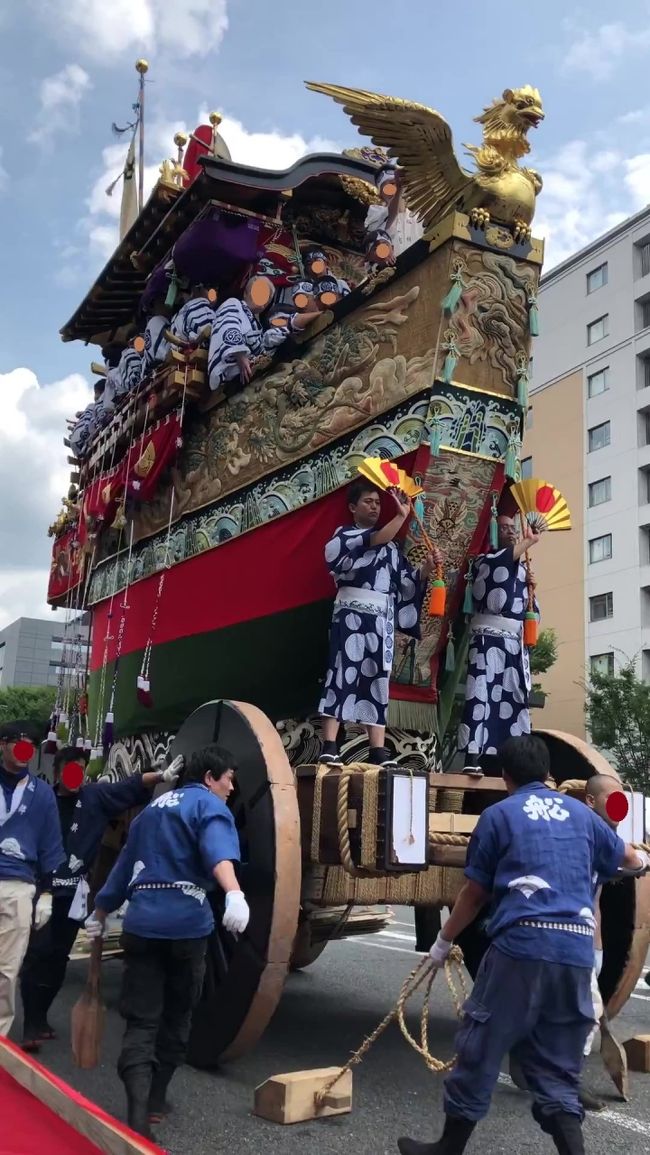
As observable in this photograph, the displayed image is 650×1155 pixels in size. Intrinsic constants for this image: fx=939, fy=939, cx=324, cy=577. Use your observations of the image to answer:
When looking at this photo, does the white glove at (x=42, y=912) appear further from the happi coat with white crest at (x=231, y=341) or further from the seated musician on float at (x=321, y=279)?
the seated musician on float at (x=321, y=279)

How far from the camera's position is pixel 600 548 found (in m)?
28.7

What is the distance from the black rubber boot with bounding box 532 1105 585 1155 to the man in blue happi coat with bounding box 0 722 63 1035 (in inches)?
93.1

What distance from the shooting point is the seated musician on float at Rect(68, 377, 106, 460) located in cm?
822

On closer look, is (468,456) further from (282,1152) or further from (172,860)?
(282,1152)

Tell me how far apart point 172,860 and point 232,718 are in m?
0.90

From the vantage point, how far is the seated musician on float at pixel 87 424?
324 inches

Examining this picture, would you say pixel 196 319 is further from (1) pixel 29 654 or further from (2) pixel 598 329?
(1) pixel 29 654

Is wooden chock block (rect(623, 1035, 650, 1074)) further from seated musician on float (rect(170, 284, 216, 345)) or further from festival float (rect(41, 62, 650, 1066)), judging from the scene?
seated musician on float (rect(170, 284, 216, 345))

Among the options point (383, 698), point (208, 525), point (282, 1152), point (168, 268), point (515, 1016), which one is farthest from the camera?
point (168, 268)

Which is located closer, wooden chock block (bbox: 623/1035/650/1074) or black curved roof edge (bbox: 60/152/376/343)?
wooden chock block (bbox: 623/1035/650/1074)

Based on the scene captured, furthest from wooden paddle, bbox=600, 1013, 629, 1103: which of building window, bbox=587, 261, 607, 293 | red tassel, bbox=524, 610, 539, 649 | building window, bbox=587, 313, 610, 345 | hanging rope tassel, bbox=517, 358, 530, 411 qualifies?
building window, bbox=587, 261, 607, 293

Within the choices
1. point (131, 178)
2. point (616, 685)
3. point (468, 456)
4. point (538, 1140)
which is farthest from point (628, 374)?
point (538, 1140)

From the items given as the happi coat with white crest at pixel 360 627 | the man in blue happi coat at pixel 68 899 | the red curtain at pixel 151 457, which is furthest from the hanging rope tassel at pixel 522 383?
the man in blue happi coat at pixel 68 899

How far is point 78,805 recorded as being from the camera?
15.9ft
